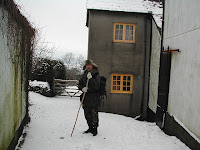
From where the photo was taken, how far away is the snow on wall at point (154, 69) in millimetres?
9422

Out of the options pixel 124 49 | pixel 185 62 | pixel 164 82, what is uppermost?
pixel 124 49

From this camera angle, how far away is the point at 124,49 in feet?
34.9

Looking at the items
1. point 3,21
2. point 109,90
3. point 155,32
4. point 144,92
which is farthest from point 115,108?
point 3,21

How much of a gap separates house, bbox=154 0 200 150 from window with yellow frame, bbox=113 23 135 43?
12.2ft

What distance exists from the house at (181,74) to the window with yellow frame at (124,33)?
3713 mm

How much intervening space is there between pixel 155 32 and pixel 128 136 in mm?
6411

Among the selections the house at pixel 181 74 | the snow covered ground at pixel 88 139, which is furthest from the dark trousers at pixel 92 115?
the house at pixel 181 74

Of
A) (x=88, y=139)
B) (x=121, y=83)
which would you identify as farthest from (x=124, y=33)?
(x=88, y=139)

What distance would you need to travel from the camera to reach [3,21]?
283 cm

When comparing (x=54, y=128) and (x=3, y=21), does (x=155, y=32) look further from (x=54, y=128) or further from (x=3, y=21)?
(x=3, y=21)

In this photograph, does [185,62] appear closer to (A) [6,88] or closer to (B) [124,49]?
(A) [6,88]

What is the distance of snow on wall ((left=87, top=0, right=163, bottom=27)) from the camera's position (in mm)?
10352

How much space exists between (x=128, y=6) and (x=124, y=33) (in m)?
1.64

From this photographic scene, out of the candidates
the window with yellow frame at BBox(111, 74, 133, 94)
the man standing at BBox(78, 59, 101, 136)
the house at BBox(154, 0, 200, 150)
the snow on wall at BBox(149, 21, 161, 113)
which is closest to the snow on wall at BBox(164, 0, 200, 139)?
the house at BBox(154, 0, 200, 150)
